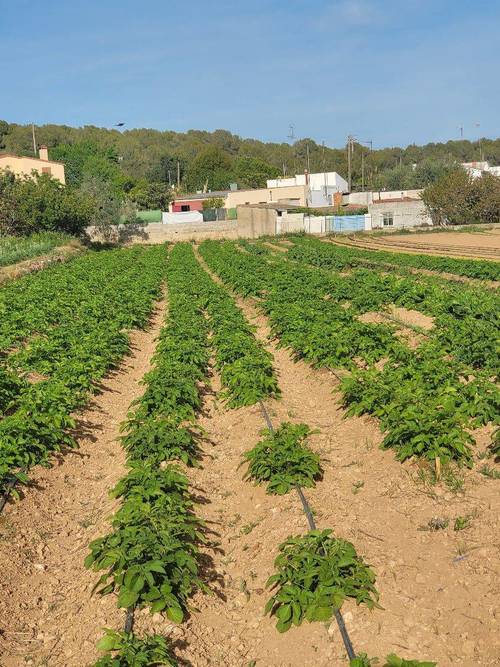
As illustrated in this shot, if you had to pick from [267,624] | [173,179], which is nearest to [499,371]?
[267,624]

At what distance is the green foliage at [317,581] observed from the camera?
15.7 feet

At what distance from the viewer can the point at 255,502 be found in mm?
7188

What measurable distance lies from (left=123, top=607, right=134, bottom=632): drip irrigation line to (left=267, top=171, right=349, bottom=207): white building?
7502 cm

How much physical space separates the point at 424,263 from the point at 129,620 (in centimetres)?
2509

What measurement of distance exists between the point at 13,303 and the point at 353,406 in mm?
12923

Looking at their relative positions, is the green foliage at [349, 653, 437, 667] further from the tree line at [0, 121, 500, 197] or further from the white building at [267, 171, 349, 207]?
the tree line at [0, 121, 500, 197]

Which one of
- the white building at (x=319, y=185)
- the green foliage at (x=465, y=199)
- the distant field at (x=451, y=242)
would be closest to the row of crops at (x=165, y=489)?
the distant field at (x=451, y=242)

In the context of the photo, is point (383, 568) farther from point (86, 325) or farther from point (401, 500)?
point (86, 325)

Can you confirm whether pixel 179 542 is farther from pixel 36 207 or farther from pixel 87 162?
pixel 87 162

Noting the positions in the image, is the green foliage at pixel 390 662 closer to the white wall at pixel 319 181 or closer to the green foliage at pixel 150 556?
the green foliage at pixel 150 556

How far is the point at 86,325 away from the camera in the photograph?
600 inches

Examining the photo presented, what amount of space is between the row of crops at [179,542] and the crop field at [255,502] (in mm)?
23

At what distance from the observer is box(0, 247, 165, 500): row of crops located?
26.2 ft

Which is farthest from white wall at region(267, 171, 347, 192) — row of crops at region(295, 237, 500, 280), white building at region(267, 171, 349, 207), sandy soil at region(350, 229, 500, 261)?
row of crops at region(295, 237, 500, 280)
